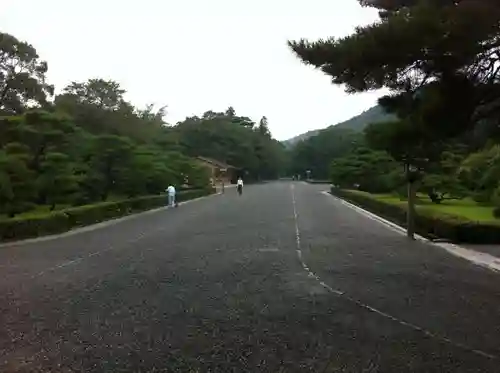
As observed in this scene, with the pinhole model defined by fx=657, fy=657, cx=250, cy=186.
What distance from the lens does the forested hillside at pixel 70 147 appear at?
85.1 ft

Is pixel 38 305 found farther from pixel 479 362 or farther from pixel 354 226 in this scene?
pixel 354 226

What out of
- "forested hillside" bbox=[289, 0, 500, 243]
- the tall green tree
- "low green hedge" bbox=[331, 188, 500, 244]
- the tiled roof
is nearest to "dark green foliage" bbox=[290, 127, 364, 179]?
the tiled roof

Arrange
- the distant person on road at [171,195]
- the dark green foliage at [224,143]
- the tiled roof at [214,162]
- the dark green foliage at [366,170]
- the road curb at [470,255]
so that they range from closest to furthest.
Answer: the road curb at [470,255] → the distant person on road at [171,195] → the dark green foliage at [366,170] → the tiled roof at [214,162] → the dark green foliage at [224,143]

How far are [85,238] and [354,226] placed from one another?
9.85 m

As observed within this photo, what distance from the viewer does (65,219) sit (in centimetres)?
2322

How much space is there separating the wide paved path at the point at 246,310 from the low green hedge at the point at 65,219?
11.7 feet

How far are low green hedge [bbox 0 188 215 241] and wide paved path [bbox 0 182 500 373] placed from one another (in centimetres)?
357

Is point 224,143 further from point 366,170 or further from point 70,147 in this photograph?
point 70,147

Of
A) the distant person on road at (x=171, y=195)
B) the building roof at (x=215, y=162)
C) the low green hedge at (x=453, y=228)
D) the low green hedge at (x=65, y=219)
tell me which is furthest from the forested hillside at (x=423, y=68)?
the building roof at (x=215, y=162)

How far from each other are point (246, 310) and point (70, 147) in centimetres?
2437

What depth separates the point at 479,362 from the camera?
588 cm

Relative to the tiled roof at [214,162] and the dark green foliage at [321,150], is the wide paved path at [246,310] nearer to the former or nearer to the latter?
the tiled roof at [214,162]

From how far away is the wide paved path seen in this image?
5.98 meters

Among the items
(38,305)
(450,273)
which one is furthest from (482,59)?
(38,305)
